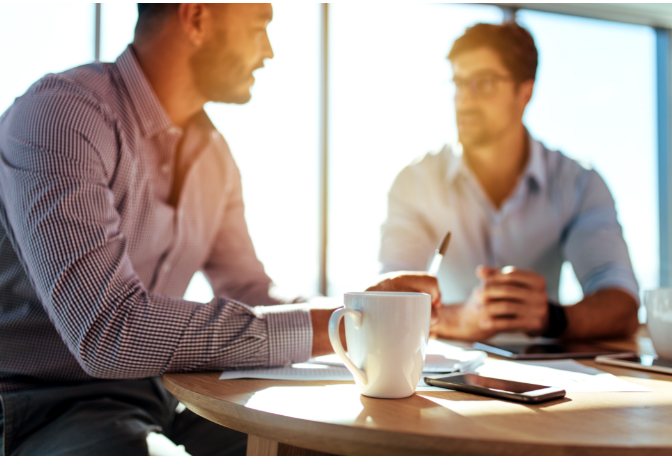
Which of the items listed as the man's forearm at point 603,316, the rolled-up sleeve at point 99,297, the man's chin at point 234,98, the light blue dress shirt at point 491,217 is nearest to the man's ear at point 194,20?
the man's chin at point 234,98

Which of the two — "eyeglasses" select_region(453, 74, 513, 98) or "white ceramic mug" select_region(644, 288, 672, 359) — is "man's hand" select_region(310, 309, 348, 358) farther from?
"eyeglasses" select_region(453, 74, 513, 98)

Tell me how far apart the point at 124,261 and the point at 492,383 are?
0.63 m

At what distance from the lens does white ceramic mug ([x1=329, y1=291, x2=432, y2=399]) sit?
62cm

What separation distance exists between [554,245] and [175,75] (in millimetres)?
1499

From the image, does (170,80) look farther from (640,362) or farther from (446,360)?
(640,362)

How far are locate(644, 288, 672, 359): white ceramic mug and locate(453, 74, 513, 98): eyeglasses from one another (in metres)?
1.29

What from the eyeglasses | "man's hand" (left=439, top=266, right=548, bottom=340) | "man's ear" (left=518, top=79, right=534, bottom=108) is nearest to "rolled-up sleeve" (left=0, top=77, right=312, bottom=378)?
"man's hand" (left=439, top=266, right=548, bottom=340)

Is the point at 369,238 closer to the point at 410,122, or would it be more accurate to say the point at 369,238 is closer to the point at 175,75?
the point at 410,122

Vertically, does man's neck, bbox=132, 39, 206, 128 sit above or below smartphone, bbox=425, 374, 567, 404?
above

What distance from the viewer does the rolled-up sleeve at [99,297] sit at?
766mm

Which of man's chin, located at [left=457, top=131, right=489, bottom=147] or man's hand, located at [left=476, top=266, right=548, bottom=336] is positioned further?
man's chin, located at [left=457, top=131, right=489, bottom=147]

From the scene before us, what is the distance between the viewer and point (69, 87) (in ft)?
3.36

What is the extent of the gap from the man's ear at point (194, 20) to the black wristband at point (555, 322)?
1.23 meters

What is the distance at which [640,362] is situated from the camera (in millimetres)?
879
